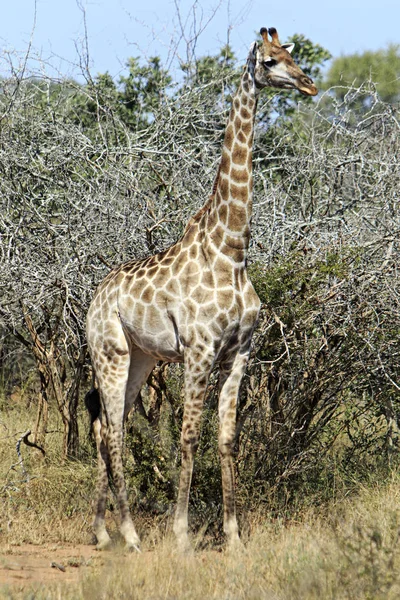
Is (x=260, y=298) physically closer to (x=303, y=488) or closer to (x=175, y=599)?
(x=303, y=488)

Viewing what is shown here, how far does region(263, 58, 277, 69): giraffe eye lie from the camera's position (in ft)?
18.6

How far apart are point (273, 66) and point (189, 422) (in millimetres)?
2388

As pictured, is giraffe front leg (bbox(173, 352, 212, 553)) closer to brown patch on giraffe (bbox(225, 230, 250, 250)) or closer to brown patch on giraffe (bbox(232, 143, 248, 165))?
brown patch on giraffe (bbox(225, 230, 250, 250))

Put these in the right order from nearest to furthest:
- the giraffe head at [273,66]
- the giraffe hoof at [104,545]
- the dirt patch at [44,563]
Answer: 1. the dirt patch at [44,563]
2. the giraffe head at [273,66]
3. the giraffe hoof at [104,545]

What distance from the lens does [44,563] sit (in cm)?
564

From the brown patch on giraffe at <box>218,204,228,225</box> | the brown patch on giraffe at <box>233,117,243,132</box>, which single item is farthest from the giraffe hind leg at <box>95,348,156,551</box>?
the brown patch on giraffe at <box>233,117,243,132</box>

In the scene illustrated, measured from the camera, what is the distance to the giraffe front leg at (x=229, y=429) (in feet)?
19.1

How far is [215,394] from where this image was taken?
696 centimetres

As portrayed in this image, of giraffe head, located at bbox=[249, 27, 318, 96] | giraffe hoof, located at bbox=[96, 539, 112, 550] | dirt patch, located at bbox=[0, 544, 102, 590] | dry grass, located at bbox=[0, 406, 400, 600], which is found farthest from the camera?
giraffe hoof, located at bbox=[96, 539, 112, 550]

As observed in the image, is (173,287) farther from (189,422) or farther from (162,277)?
(189,422)

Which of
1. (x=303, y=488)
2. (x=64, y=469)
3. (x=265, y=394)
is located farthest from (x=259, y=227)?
(x=64, y=469)

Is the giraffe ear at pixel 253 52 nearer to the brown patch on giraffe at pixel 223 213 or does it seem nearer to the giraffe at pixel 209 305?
the giraffe at pixel 209 305

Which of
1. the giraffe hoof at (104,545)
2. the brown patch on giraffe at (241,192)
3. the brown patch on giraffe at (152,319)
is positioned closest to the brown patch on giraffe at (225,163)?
the brown patch on giraffe at (241,192)

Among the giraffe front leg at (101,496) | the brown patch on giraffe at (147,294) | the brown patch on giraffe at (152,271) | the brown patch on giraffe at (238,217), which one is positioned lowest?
the giraffe front leg at (101,496)
